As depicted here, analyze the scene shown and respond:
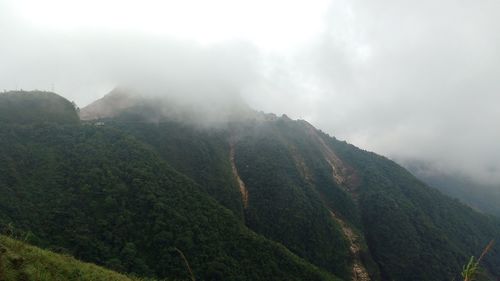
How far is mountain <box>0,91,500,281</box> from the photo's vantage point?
105m

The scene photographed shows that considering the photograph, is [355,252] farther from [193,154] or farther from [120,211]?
[120,211]

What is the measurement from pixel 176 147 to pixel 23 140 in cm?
6366

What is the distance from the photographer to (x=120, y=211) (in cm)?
11612

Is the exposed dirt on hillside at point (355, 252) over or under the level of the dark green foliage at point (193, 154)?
under

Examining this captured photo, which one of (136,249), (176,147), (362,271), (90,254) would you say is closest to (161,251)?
(136,249)

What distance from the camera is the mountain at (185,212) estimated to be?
105 metres

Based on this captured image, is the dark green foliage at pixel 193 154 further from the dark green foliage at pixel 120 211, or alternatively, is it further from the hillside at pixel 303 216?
the dark green foliage at pixel 120 211

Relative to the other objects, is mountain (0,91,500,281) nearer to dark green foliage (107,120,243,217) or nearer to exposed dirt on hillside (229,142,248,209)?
dark green foliage (107,120,243,217)

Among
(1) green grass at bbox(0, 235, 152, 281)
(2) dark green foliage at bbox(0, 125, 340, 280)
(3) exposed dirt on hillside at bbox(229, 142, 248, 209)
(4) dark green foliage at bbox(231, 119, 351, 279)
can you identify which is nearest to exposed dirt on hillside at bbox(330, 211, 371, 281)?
(4) dark green foliage at bbox(231, 119, 351, 279)

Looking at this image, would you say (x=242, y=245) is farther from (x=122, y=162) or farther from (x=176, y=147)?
(x=176, y=147)

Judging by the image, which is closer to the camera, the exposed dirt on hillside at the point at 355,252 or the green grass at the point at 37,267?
the green grass at the point at 37,267

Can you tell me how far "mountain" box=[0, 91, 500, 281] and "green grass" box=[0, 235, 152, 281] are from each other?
175ft

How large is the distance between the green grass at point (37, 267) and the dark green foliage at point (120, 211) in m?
58.1

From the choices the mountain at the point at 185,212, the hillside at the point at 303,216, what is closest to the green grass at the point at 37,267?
the mountain at the point at 185,212
